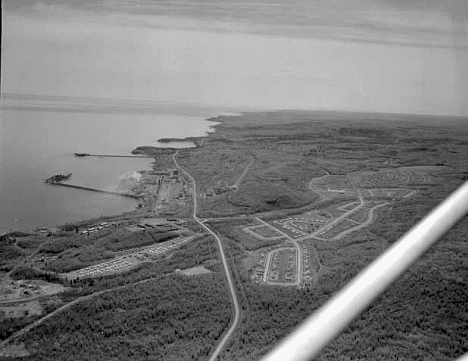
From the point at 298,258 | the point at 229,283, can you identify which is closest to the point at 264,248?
the point at 298,258

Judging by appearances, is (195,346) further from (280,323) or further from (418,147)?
(418,147)

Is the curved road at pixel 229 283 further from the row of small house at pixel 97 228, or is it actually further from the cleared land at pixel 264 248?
the row of small house at pixel 97 228

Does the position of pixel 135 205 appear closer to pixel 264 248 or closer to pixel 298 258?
pixel 264 248

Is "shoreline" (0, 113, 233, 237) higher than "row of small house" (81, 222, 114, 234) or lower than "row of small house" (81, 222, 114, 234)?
higher

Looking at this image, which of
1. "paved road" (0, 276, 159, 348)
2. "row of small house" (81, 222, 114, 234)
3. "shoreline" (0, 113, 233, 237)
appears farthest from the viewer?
"row of small house" (81, 222, 114, 234)

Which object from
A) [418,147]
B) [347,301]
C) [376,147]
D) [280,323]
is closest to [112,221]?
[280,323]

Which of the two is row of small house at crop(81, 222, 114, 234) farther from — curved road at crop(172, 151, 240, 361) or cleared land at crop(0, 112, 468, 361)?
curved road at crop(172, 151, 240, 361)

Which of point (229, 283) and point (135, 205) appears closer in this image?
point (229, 283)

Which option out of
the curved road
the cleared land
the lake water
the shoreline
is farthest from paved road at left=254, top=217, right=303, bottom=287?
the lake water
